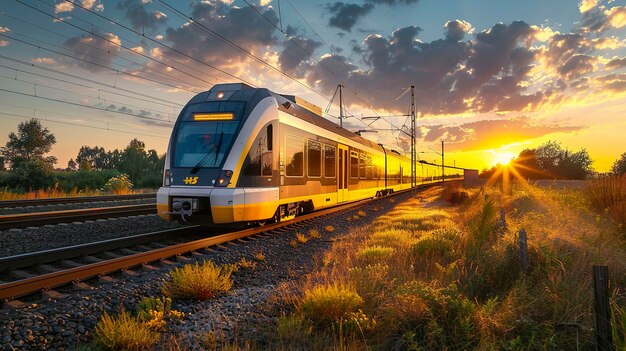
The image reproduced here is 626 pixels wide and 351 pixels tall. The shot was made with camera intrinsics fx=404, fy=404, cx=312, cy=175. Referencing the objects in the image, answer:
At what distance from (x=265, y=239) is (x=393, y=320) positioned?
6.21 metres

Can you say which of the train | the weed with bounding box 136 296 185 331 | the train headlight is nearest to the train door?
the train

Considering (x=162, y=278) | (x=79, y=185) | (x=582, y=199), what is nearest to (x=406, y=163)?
(x=582, y=199)

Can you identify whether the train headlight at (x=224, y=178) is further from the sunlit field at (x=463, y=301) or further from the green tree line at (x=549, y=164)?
the green tree line at (x=549, y=164)

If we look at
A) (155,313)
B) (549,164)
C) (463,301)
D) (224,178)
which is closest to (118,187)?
(224,178)

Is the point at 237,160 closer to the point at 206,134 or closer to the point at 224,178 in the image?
the point at 224,178

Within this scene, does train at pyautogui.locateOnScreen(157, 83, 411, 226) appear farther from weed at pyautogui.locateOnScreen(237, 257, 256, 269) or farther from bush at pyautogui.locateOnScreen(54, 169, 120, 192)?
bush at pyautogui.locateOnScreen(54, 169, 120, 192)

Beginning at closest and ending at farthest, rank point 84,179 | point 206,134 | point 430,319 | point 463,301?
1. point 430,319
2. point 463,301
3. point 206,134
4. point 84,179

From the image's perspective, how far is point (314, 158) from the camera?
1388 cm

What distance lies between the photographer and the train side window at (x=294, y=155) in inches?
465

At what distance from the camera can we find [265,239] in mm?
10164

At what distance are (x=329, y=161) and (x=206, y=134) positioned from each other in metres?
6.21

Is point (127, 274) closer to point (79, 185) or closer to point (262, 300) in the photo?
point (262, 300)

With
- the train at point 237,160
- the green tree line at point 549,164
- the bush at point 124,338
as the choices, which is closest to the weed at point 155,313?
the bush at point 124,338

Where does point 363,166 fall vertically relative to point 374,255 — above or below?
above
